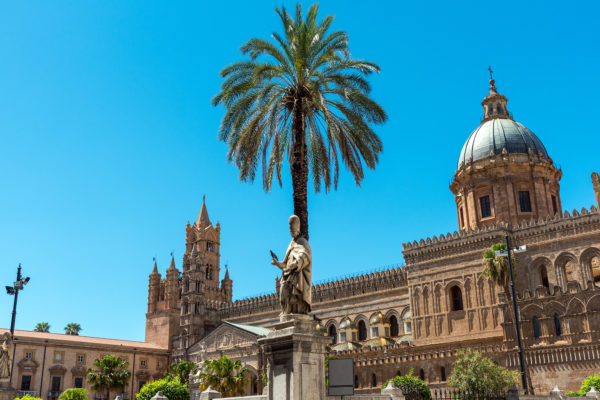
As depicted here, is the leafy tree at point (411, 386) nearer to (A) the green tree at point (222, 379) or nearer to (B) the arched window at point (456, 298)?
(B) the arched window at point (456, 298)

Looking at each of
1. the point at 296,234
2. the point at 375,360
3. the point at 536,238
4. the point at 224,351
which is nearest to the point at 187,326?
the point at 224,351

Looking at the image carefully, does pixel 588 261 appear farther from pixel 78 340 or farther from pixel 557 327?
pixel 78 340

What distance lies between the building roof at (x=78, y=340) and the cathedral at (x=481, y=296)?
16.8 ft

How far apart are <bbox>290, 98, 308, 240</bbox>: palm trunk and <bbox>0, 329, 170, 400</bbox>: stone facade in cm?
4312

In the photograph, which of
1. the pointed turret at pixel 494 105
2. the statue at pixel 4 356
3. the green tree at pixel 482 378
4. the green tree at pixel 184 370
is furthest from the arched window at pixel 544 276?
the statue at pixel 4 356

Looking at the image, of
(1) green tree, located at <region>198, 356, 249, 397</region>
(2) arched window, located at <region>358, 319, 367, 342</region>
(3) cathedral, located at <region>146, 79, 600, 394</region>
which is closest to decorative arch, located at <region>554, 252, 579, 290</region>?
(3) cathedral, located at <region>146, 79, 600, 394</region>

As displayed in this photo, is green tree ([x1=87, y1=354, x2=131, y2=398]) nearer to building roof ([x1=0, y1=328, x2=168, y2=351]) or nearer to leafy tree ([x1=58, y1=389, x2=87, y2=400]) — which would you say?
leafy tree ([x1=58, y1=389, x2=87, y2=400])

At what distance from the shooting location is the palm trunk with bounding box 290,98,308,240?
15491 mm

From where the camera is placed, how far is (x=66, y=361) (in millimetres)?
57094

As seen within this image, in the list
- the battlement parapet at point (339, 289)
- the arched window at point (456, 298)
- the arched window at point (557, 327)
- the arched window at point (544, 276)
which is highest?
the battlement parapet at point (339, 289)

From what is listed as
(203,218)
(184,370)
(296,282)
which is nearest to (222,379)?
(184,370)

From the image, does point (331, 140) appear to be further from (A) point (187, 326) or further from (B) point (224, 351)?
(A) point (187, 326)

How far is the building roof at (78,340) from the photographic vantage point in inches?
2195

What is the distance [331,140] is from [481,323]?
86.8 ft
